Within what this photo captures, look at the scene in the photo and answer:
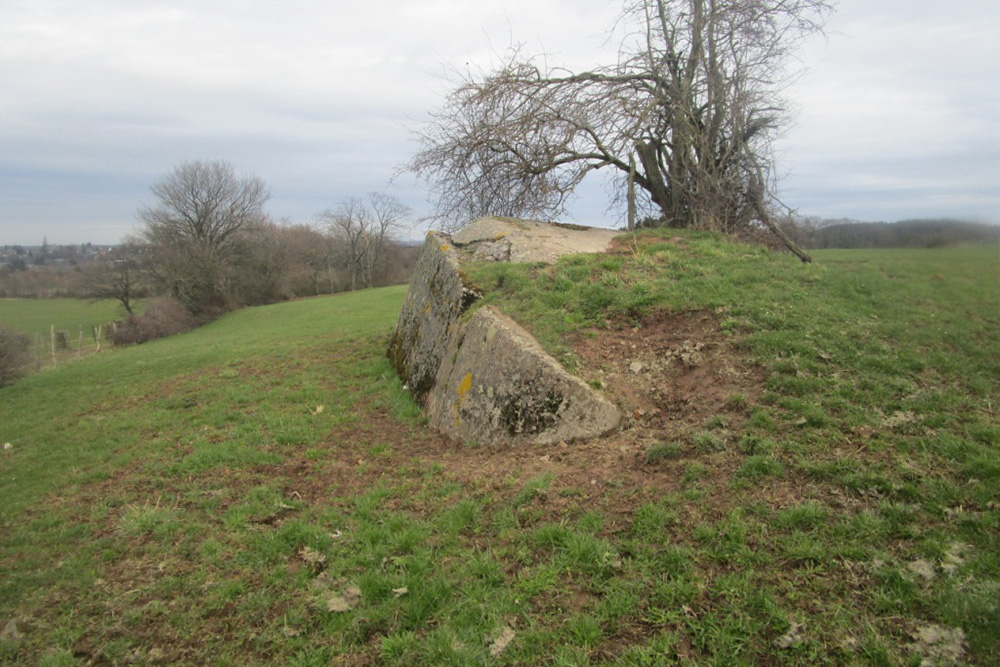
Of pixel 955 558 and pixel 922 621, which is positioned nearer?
pixel 922 621

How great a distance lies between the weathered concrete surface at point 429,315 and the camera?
8242 mm

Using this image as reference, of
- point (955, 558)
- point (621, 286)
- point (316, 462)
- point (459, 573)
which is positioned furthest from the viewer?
point (621, 286)

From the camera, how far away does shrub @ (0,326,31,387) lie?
14.8 m

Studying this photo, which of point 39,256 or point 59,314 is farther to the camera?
point 39,256

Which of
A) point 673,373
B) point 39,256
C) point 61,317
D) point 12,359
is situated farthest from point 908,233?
point 39,256

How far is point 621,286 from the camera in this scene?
7992 millimetres

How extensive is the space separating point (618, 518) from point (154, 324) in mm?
40966

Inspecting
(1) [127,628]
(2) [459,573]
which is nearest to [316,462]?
(1) [127,628]

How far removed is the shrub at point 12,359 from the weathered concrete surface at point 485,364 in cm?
1275

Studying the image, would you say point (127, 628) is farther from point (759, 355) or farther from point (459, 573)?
point (759, 355)

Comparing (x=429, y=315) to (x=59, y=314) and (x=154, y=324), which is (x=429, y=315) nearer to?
(x=154, y=324)

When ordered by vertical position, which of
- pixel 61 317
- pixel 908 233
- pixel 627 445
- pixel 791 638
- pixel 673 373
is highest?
pixel 908 233

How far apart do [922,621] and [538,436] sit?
3.50m

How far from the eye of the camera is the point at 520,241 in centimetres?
995
